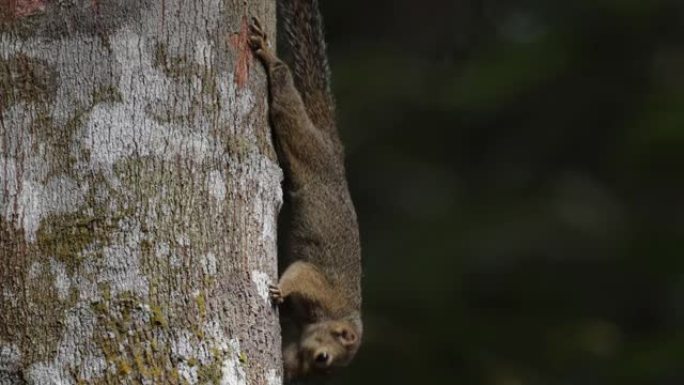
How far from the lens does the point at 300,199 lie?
5574 mm

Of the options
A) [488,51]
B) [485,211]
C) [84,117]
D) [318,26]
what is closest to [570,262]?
[485,211]

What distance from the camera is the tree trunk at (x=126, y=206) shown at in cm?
338

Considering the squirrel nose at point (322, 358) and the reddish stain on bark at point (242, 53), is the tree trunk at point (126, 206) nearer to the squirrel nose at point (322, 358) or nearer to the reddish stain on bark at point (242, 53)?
the reddish stain on bark at point (242, 53)

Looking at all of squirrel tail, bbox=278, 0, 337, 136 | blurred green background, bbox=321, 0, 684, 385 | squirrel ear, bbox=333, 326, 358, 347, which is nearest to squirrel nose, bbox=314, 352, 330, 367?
squirrel ear, bbox=333, 326, 358, 347

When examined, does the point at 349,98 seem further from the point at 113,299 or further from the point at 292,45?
the point at 113,299

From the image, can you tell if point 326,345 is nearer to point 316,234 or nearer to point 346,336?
point 346,336

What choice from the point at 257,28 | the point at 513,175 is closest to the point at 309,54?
the point at 257,28

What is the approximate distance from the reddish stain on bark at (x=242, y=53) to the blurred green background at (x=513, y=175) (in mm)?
5073

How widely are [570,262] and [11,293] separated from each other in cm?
709

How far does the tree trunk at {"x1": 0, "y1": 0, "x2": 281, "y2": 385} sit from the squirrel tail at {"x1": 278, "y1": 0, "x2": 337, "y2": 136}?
5.94 ft

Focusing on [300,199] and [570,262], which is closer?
[300,199]

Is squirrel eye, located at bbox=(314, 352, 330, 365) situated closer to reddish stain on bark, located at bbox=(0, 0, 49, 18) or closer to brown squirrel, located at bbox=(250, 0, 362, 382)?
brown squirrel, located at bbox=(250, 0, 362, 382)

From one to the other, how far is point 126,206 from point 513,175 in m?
7.15

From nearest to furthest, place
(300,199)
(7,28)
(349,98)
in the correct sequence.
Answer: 1. (7,28)
2. (300,199)
3. (349,98)
